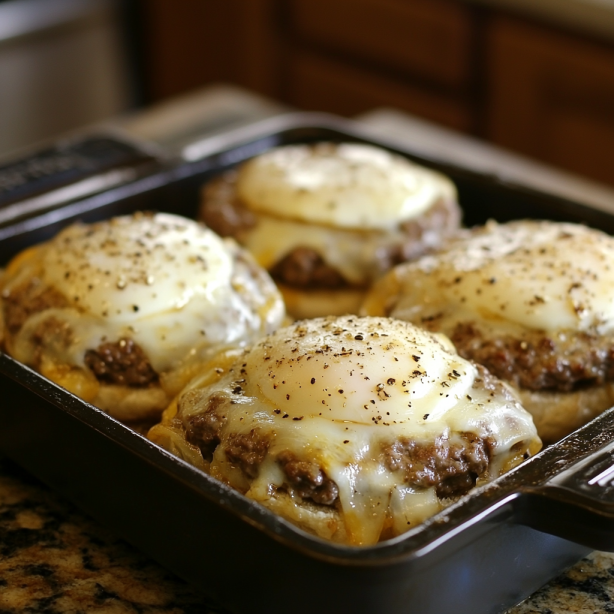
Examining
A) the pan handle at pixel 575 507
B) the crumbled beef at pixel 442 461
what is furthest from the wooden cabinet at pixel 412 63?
the pan handle at pixel 575 507

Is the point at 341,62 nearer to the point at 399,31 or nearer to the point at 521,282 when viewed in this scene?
→ the point at 399,31

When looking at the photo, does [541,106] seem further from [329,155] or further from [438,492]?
[438,492]

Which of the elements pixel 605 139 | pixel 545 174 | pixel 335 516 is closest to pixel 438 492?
pixel 335 516

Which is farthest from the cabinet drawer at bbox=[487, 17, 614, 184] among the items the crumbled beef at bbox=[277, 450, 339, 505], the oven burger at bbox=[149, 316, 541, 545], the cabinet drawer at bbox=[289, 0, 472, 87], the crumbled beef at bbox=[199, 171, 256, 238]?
the crumbled beef at bbox=[277, 450, 339, 505]

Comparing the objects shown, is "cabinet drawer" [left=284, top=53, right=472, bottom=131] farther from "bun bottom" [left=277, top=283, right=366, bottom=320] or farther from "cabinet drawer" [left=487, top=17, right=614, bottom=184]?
"bun bottom" [left=277, top=283, right=366, bottom=320]

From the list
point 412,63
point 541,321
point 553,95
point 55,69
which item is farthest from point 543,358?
point 55,69

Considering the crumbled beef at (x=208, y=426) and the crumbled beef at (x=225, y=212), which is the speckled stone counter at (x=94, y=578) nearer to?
the crumbled beef at (x=208, y=426)
